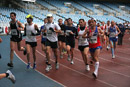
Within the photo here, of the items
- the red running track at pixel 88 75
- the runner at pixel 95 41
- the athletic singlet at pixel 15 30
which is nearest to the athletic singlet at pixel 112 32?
the red running track at pixel 88 75

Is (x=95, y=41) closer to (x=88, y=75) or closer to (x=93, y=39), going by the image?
(x=93, y=39)

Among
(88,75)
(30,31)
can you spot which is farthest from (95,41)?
(30,31)

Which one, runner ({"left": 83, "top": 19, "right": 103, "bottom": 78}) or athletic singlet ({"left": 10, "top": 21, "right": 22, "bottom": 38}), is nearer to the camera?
runner ({"left": 83, "top": 19, "right": 103, "bottom": 78})

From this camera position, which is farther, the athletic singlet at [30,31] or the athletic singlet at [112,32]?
the athletic singlet at [112,32]

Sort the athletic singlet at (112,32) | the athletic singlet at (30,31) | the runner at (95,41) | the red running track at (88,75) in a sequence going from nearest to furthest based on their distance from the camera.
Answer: the red running track at (88,75), the runner at (95,41), the athletic singlet at (30,31), the athletic singlet at (112,32)

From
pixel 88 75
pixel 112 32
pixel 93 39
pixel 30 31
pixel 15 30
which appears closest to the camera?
pixel 93 39

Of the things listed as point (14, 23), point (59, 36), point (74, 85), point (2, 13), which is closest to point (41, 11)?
point (2, 13)

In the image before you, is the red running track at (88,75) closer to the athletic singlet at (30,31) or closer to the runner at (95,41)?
the runner at (95,41)

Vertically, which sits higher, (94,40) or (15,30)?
(15,30)

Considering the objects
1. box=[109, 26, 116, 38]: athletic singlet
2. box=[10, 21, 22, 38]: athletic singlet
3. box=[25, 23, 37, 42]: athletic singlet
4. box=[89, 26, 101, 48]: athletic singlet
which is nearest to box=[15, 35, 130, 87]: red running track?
box=[89, 26, 101, 48]: athletic singlet

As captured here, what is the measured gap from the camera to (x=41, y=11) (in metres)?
35.7

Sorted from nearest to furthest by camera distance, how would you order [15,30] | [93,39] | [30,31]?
1. [93,39]
2. [30,31]
3. [15,30]

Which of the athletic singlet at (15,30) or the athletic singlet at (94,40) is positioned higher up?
the athletic singlet at (15,30)

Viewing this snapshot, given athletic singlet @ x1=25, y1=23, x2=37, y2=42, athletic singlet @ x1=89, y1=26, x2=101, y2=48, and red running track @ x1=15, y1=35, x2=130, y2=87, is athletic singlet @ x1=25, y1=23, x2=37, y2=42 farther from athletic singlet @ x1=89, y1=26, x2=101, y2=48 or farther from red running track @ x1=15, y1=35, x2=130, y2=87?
athletic singlet @ x1=89, y1=26, x2=101, y2=48
